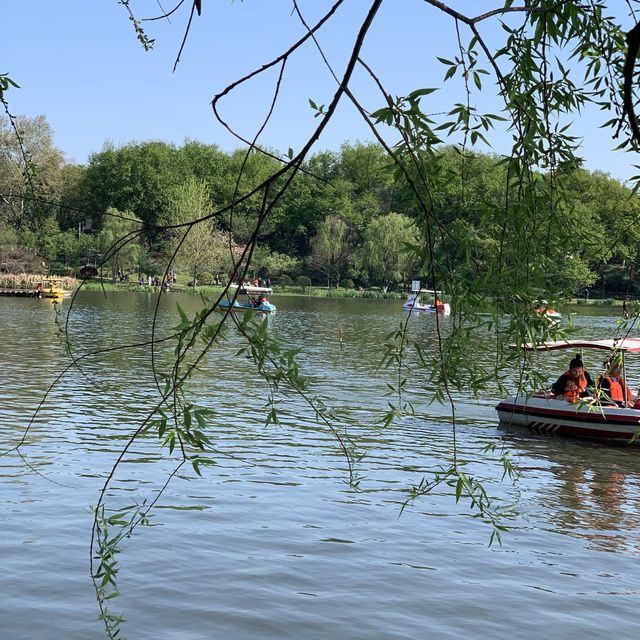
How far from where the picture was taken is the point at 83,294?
79938 millimetres

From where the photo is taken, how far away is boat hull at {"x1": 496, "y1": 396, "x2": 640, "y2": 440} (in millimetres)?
18484

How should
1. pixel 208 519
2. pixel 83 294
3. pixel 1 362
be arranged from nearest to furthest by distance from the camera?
pixel 208 519 → pixel 1 362 → pixel 83 294

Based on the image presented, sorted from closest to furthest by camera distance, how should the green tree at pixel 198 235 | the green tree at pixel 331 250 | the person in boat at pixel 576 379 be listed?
1. the person in boat at pixel 576 379
2. the green tree at pixel 198 235
3. the green tree at pixel 331 250

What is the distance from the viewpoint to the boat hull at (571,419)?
60.6 feet

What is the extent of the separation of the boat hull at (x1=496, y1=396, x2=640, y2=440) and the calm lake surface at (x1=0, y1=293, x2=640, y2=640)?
456mm

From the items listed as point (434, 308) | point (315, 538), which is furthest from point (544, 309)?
point (315, 538)

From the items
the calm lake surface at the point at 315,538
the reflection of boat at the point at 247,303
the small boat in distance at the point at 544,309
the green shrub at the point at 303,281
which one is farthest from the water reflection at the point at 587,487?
the green shrub at the point at 303,281

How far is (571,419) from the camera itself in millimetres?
19062

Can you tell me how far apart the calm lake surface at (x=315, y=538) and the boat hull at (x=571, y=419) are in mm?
456

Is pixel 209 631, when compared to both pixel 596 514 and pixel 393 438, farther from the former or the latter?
pixel 393 438

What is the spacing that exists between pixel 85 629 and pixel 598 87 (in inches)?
251

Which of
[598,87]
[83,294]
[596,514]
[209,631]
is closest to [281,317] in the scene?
[83,294]

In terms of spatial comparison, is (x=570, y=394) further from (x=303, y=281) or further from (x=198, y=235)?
(x=303, y=281)

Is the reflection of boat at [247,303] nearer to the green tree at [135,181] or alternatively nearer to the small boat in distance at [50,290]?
the small boat in distance at [50,290]
